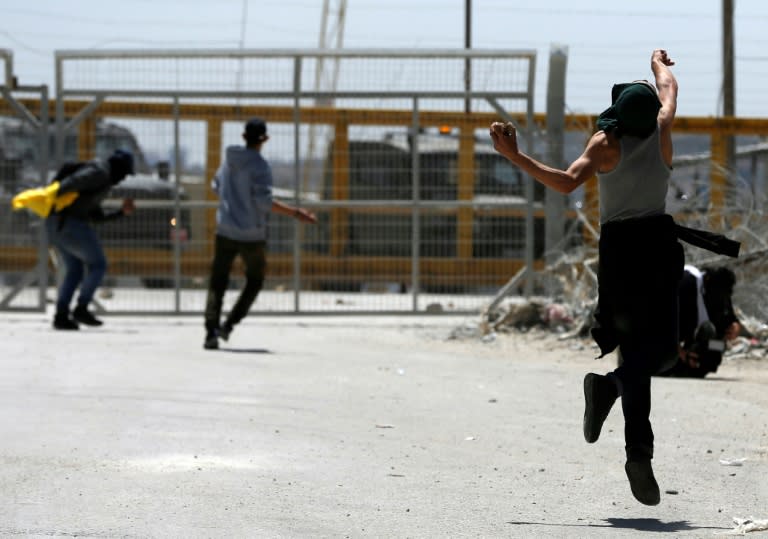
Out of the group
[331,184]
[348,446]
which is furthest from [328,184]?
[348,446]

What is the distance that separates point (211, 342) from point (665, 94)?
6.08 m

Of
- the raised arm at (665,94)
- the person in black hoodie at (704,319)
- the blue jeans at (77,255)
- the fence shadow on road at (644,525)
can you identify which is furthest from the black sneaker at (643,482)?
the blue jeans at (77,255)

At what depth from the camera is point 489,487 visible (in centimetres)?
588

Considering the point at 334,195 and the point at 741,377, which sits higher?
the point at 334,195

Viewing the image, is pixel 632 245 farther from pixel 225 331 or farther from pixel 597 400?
pixel 225 331

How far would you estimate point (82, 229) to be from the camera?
13.0 metres

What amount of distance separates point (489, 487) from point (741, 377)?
4.52 metres

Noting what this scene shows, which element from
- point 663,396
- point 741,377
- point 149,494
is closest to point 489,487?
point 149,494

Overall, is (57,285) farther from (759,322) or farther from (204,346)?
(759,322)

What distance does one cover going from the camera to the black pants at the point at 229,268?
11453mm

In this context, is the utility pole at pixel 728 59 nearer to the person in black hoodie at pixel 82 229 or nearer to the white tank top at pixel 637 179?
the person in black hoodie at pixel 82 229

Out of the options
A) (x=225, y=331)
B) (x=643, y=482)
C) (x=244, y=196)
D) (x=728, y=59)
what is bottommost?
(x=225, y=331)

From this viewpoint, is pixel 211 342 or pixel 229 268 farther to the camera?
pixel 229 268

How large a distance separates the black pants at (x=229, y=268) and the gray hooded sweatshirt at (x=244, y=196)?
0.21ft
